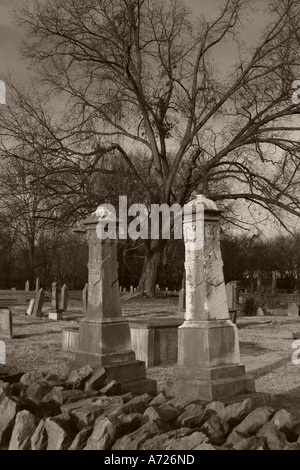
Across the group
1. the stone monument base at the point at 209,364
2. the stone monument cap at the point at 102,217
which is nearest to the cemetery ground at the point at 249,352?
the stone monument base at the point at 209,364

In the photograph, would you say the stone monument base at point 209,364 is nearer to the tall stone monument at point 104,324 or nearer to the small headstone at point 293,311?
the tall stone monument at point 104,324

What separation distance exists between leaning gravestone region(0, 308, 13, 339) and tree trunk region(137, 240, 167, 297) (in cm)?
1395

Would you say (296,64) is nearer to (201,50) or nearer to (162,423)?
(201,50)

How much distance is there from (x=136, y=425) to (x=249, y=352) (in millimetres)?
7700

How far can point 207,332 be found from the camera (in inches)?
260

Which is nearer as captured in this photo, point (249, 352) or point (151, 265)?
point (249, 352)

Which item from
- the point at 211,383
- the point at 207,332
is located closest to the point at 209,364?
the point at 211,383

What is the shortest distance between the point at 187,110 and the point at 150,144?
2633 mm

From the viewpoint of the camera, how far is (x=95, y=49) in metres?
27.1

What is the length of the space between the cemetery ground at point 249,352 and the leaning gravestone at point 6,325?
358 millimetres

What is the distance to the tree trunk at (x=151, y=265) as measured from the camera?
27.8 metres

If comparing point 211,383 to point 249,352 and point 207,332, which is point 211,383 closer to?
point 207,332

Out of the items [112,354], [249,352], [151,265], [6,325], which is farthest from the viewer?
[151,265]

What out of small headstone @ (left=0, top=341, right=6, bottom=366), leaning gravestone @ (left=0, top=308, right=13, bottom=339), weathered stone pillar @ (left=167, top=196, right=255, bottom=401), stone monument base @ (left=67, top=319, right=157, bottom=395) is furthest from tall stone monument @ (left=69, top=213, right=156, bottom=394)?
leaning gravestone @ (left=0, top=308, right=13, bottom=339)
